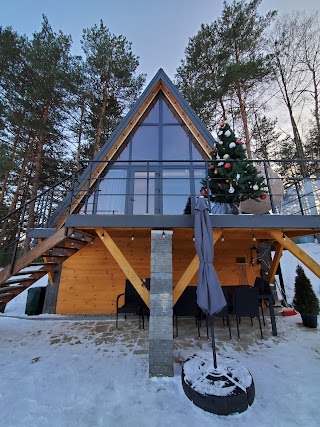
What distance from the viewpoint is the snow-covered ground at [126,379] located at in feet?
7.98

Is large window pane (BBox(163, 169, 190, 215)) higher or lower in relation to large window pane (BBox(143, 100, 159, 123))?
lower

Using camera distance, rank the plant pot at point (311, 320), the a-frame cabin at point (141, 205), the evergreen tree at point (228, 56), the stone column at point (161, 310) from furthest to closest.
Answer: the evergreen tree at point (228, 56) < the a-frame cabin at point (141, 205) < the plant pot at point (311, 320) < the stone column at point (161, 310)

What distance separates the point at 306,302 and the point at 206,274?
12.9ft

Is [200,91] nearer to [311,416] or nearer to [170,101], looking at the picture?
[170,101]

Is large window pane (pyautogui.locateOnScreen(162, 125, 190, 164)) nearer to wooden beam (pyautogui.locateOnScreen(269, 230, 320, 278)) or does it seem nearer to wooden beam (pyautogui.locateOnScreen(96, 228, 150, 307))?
wooden beam (pyautogui.locateOnScreen(269, 230, 320, 278))

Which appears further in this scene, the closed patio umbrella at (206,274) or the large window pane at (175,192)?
the large window pane at (175,192)

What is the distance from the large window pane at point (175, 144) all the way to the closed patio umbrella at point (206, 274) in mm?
A: 3948

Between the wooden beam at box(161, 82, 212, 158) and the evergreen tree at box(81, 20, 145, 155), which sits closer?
the wooden beam at box(161, 82, 212, 158)

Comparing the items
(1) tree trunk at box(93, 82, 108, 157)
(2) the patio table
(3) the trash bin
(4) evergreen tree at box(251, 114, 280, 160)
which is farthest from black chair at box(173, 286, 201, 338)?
(4) evergreen tree at box(251, 114, 280, 160)

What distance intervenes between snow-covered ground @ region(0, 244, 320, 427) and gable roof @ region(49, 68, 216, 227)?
4195 millimetres

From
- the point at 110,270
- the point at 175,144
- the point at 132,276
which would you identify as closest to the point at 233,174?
the point at 175,144

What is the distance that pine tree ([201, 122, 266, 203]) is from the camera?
15.9 ft

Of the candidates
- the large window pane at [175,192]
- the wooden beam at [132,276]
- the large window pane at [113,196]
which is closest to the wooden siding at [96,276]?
the large window pane at [113,196]

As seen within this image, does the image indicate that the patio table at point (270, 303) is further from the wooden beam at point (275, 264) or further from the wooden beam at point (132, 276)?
the wooden beam at point (132, 276)
